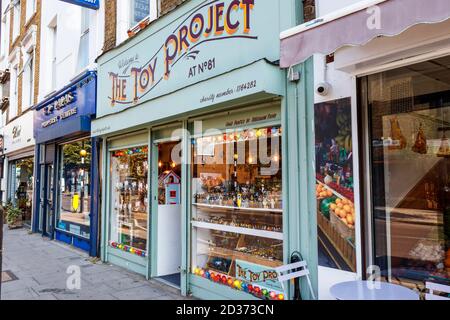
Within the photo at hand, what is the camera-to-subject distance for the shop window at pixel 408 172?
11.7ft

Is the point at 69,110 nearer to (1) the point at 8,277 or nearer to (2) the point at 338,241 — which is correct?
(1) the point at 8,277

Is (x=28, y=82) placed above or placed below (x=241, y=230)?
above

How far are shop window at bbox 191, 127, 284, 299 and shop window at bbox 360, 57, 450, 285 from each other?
1196 millimetres

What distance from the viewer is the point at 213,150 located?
5.57 meters

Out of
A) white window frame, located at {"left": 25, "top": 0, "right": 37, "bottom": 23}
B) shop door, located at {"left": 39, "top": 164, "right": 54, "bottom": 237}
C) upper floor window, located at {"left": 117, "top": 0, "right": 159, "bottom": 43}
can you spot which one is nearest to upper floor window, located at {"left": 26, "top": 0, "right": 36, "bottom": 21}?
white window frame, located at {"left": 25, "top": 0, "right": 37, "bottom": 23}

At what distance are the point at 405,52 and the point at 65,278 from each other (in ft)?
20.1

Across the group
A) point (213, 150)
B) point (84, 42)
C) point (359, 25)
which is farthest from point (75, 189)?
point (359, 25)

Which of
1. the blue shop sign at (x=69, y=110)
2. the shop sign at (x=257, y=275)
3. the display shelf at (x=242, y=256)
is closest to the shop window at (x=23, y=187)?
the blue shop sign at (x=69, y=110)

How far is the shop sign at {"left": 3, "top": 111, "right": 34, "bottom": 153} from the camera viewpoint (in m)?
13.0

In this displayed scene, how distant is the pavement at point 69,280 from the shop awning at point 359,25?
12.7 feet

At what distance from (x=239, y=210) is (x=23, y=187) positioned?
1294 cm

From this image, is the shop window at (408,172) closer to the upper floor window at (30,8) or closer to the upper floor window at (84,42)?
the upper floor window at (84,42)

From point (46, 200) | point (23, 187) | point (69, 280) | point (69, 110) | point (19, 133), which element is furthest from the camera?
point (23, 187)

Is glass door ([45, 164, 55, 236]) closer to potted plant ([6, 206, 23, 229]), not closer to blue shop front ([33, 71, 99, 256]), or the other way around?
blue shop front ([33, 71, 99, 256])
